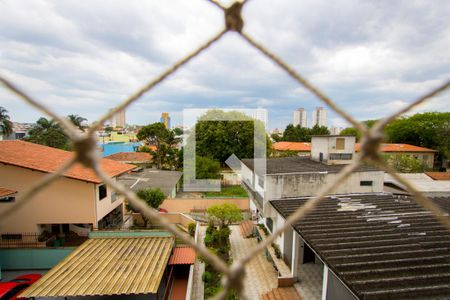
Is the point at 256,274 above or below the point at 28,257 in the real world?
below

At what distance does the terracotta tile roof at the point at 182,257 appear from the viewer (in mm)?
7792

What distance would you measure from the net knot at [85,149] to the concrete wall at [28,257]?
29.6ft

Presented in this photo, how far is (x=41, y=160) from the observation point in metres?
8.97

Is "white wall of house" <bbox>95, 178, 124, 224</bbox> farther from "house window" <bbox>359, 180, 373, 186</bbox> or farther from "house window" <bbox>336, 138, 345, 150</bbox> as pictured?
"house window" <bbox>336, 138, 345, 150</bbox>

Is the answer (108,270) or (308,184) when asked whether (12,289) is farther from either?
(308,184)

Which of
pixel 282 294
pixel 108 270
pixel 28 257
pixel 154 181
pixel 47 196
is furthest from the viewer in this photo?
pixel 154 181

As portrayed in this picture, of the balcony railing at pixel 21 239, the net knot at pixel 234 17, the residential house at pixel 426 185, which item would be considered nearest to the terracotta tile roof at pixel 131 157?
the balcony railing at pixel 21 239

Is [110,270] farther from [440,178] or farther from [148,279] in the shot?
[440,178]

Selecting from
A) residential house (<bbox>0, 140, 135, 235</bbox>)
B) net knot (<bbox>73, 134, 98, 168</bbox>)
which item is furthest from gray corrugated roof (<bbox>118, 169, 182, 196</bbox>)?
net knot (<bbox>73, 134, 98, 168</bbox>)

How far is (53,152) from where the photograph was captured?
10.3 metres

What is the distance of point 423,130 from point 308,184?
32.4 meters

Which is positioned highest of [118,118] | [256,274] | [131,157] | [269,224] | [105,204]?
[118,118]

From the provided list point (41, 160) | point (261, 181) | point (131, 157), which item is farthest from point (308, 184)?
point (131, 157)

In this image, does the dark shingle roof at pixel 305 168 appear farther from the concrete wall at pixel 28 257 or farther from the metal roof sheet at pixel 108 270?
the concrete wall at pixel 28 257
